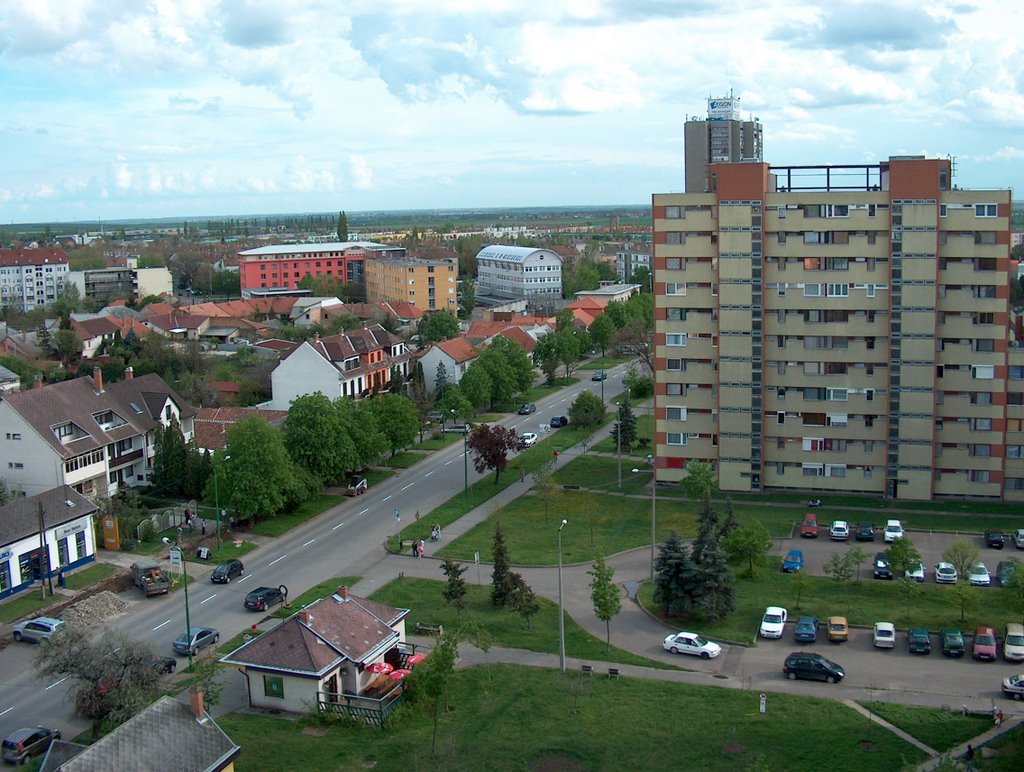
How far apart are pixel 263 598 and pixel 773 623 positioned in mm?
17605

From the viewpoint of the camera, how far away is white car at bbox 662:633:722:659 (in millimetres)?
30844

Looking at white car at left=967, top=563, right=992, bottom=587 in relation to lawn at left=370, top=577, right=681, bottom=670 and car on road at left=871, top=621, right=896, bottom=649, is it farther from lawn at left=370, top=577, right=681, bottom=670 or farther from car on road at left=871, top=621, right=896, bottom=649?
lawn at left=370, top=577, right=681, bottom=670

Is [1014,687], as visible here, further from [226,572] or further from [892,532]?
[226,572]

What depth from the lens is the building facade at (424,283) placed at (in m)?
116

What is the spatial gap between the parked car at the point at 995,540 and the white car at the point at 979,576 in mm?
4232

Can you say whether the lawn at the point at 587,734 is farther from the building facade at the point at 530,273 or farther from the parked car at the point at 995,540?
the building facade at the point at 530,273

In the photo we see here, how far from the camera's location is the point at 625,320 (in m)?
97.2

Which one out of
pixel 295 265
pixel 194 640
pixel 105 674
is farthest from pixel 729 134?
pixel 295 265

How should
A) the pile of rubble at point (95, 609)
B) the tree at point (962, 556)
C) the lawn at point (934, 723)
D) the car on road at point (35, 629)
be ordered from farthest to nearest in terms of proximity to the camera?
1. the tree at point (962, 556)
2. the pile of rubble at point (95, 609)
3. the car on road at point (35, 629)
4. the lawn at point (934, 723)

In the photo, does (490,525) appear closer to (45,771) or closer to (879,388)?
(879,388)

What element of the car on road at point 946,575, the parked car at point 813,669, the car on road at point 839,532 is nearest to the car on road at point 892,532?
the car on road at point 839,532

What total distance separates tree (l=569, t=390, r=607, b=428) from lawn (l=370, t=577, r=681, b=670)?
25.6 meters

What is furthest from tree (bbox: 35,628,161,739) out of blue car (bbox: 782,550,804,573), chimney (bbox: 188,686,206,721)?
blue car (bbox: 782,550,804,573)

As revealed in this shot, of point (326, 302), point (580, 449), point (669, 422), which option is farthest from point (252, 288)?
point (669, 422)
